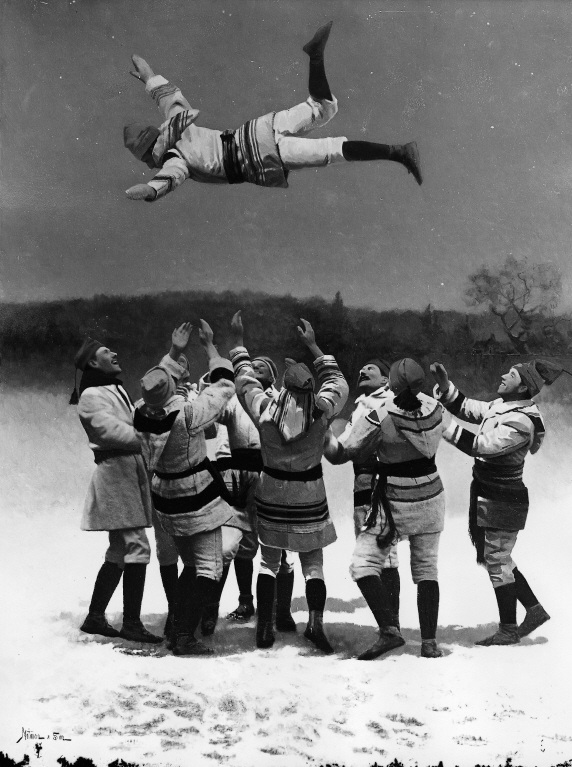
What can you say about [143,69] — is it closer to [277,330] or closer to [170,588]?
[277,330]

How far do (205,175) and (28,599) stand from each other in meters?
2.16

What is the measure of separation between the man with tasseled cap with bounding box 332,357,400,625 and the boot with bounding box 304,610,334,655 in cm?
33

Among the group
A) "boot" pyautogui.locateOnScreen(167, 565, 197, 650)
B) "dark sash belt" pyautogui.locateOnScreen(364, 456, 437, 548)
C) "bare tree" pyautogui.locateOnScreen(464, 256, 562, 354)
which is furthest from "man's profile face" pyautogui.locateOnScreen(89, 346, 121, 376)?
"bare tree" pyautogui.locateOnScreen(464, 256, 562, 354)

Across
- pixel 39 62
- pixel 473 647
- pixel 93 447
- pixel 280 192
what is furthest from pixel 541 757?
pixel 39 62

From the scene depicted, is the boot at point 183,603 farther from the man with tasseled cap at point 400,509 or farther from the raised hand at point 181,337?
the raised hand at point 181,337

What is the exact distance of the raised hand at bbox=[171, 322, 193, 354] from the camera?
11.6ft

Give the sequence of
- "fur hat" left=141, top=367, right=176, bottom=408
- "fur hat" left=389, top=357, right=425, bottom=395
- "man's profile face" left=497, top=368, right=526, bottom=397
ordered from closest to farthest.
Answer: "fur hat" left=141, top=367, right=176, bottom=408 → "fur hat" left=389, top=357, right=425, bottom=395 → "man's profile face" left=497, top=368, right=526, bottom=397

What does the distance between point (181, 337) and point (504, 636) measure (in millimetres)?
1994

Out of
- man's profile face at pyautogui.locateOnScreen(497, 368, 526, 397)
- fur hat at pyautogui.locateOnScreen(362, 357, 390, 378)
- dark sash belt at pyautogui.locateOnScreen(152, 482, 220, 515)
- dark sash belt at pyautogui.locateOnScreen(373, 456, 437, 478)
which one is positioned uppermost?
fur hat at pyautogui.locateOnScreen(362, 357, 390, 378)

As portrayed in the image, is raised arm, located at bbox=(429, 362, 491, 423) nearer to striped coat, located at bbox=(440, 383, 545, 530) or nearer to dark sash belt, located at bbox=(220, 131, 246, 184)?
striped coat, located at bbox=(440, 383, 545, 530)

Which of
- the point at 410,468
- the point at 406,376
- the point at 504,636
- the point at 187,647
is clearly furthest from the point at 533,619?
the point at 187,647

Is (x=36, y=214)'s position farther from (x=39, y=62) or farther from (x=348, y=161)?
(x=348, y=161)

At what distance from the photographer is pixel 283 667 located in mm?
3416

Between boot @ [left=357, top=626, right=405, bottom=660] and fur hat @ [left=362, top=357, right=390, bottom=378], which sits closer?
boot @ [left=357, top=626, right=405, bottom=660]
